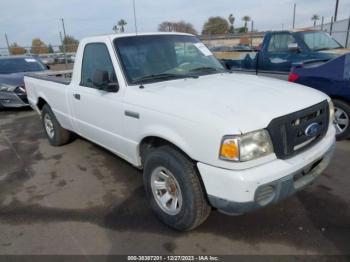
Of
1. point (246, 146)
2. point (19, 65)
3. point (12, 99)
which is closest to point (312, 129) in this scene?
point (246, 146)

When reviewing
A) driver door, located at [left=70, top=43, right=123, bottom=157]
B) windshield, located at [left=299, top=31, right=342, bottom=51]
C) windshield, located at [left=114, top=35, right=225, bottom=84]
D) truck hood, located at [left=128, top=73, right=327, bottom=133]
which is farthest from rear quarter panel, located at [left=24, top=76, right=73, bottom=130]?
windshield, located at [left=299, top=31, right=342, bottom=51]

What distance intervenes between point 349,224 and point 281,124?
1.41 m

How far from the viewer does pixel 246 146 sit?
7.49 ft

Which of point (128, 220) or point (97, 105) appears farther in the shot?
point (97, 105)

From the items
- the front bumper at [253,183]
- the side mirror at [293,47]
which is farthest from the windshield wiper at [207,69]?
the side mirror at [293,47]

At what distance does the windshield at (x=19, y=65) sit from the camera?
965 centimetres

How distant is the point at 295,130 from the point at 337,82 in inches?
113

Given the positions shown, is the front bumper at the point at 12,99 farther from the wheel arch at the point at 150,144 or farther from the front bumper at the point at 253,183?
the front bumper at the point at 253,183

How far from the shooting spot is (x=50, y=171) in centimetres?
459

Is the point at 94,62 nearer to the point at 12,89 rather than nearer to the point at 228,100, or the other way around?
the point at 228,100

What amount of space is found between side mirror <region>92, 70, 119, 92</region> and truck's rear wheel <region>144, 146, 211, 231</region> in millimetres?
888

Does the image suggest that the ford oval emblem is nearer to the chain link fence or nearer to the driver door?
the driver door

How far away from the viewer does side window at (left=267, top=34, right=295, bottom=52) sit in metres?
7.55

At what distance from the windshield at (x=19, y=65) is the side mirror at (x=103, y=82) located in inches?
300
